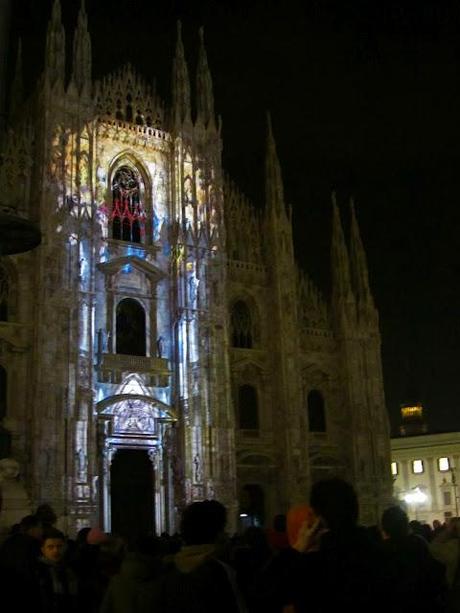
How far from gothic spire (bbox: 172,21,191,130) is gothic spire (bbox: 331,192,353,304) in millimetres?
8915

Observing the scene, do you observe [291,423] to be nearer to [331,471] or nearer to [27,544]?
[331,471]

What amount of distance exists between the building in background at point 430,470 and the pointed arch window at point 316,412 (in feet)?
90.2

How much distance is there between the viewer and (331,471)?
120 feet

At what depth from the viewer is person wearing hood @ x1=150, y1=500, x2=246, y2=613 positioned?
3.95 meters

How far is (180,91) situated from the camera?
36.2 m

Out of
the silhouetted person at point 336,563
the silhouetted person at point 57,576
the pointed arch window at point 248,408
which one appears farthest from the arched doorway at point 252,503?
the silhouetted person at point 336,563

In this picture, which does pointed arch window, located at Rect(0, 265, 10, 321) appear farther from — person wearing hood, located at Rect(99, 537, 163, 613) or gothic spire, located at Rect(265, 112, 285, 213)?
person wearing hood, located at Rect(99, 537, 163, 613)

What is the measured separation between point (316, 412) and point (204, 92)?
52.5 feet

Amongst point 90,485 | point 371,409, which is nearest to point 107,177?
point 90,485

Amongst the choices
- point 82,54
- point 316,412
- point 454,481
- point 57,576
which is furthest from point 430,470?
point 57,576

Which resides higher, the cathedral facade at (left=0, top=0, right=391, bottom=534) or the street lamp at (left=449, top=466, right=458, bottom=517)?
the cathedral facade at (left=0, top=0, right=391, bottom=534)

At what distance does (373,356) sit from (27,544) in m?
32.1

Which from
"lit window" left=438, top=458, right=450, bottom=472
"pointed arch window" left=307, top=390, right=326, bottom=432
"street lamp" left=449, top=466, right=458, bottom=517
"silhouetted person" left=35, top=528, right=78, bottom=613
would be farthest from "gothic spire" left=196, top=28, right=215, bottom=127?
"lit window" left=438, top=458, right=450, bottom=472

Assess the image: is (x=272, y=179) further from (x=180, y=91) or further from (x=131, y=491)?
(x=131, y=491)
